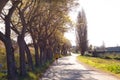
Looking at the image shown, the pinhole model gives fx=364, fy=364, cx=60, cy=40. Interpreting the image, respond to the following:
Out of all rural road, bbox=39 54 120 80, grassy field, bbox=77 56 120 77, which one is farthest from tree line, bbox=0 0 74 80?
grassy field, bbox=77 56 120 77

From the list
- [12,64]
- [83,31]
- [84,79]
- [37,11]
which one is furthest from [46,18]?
[83,31]

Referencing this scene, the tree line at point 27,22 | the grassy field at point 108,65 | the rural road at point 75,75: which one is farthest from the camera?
the grassy field at point 108,65

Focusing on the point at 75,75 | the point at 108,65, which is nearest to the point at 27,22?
the point at 75,75

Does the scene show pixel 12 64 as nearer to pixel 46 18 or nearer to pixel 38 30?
pixel 46 18

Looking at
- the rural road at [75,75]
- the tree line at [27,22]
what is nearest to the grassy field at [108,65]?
the rural road at [75,75]

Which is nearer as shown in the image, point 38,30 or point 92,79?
point 92,79

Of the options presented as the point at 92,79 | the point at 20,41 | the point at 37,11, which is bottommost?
the point at 92,79

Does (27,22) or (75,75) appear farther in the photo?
(27,22)

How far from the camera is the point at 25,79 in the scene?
2367cm

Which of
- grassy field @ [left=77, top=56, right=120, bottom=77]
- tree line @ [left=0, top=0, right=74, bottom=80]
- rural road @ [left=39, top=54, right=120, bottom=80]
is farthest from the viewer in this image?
grassy field @ [left=77, top=56, right=120, bottom=77]

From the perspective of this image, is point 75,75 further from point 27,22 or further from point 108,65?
point 108,65

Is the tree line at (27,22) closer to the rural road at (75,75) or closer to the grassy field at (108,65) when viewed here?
the rural road at (75,75)

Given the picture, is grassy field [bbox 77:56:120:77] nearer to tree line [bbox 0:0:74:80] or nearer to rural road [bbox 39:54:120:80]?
rural road [bbox 39:54:120:80]

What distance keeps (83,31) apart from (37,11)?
87.6 metres
